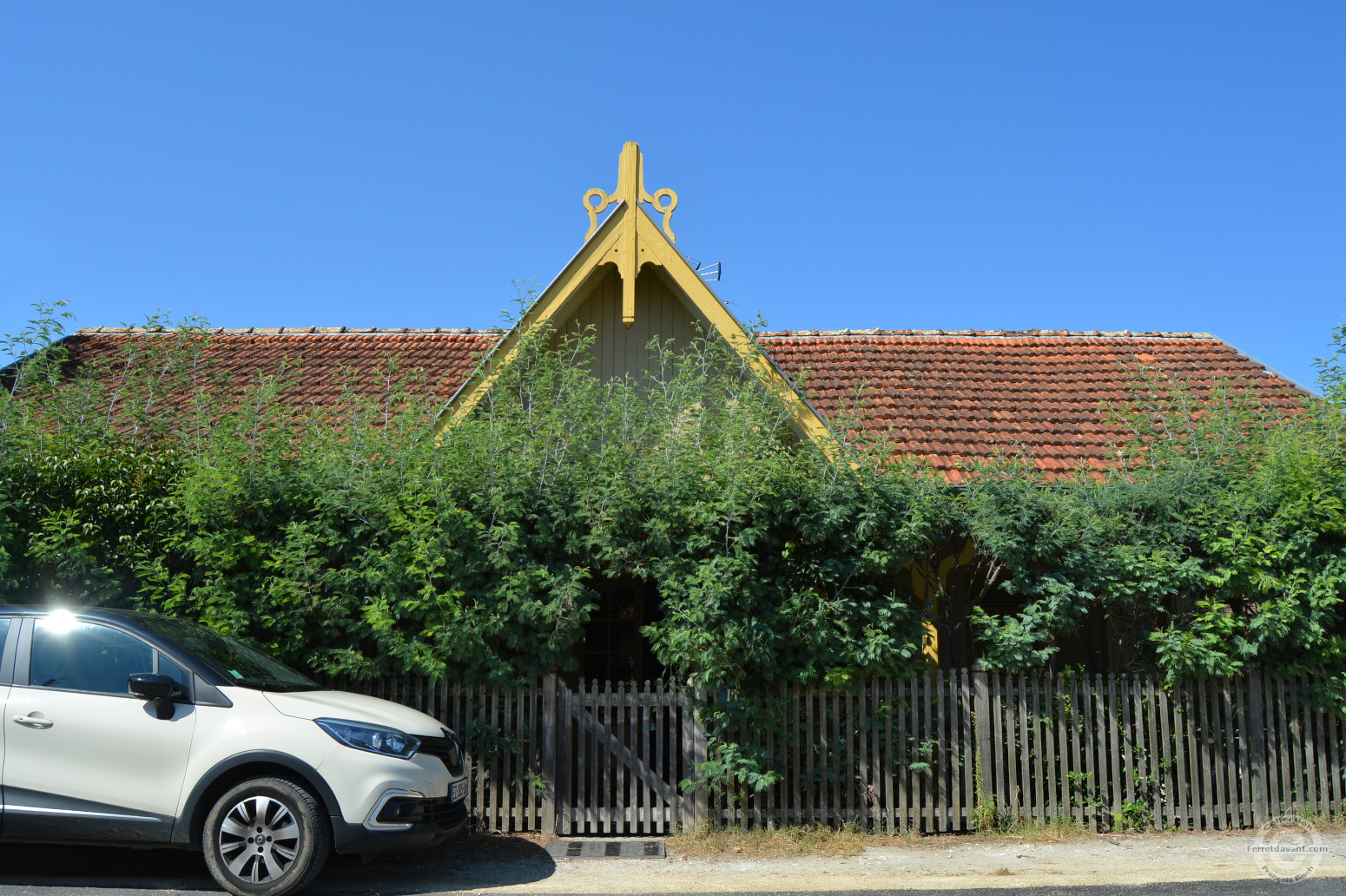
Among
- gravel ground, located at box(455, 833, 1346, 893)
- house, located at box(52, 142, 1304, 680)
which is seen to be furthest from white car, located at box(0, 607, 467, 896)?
house, located at box(52, 142, 1304, 680)

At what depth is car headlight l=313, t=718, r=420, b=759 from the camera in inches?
232

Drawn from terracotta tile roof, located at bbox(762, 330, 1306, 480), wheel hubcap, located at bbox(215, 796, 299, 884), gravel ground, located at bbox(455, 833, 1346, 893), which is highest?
terracotta tile roof, located at bbox(762, 330, 1306, 480)

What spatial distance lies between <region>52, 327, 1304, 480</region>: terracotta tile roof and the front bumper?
569 cm

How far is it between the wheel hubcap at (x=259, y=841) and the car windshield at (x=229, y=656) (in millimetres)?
771

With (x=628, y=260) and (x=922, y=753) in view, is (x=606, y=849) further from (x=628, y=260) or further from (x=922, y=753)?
(x=628, y=260)

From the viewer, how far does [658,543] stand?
24.1 feet

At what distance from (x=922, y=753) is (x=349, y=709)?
4429 millimetres

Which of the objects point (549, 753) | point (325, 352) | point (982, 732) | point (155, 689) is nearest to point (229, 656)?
point (155, 689)

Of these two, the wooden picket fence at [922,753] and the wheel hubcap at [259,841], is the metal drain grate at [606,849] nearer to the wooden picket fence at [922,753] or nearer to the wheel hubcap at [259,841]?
the wooden picket fence at [922,753]

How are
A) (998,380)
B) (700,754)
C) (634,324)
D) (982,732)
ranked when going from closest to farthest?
(700,754), (982,732), (634,324), (998,380)

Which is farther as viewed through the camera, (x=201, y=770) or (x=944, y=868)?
(x=944, y=868)

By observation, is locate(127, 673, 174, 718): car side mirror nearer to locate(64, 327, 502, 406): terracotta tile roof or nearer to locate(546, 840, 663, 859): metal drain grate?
locate(546, 840, 663, 859): metal drain grate

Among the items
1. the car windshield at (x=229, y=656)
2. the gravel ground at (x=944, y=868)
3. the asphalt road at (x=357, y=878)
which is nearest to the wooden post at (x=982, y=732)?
the gravel ground at (x=944, y=868)

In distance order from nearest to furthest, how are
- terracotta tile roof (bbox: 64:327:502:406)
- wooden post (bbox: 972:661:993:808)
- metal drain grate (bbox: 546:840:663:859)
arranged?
metal drain grate (bbox: 546:840:663:859), wooden post (bbox: 972:661:993:808), terracotta tile roof (bbox: 64:327:502:406)
